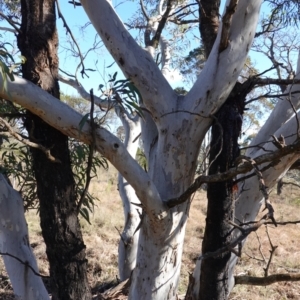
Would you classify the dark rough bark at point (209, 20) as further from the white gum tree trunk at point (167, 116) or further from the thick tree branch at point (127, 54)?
the thick tree branch at point (127, 54)

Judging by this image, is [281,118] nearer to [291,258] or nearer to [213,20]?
[213,20]

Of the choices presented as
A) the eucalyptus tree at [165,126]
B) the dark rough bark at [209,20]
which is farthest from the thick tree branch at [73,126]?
the dark rough bark at [209,20]

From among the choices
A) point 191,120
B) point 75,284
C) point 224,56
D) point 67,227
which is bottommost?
point 75,284

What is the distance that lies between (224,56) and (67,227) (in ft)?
3.59

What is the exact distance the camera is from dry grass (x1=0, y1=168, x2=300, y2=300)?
4.72 m

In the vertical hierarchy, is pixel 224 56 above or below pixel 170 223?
above

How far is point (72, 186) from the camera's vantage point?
6.70 feet

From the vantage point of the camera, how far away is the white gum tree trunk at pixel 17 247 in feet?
7.30

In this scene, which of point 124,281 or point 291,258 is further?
point 291,258

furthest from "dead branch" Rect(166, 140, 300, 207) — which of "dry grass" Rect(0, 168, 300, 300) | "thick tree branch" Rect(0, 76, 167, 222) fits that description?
"dry grass" Rect(0, 168, 300, 300)

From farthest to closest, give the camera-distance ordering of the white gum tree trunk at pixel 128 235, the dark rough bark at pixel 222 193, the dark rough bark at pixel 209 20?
the white gum tree trunk at pixel 128 235 → the dark rough bark at pixel 209 20 → the dark rough bark at pixel 222 193

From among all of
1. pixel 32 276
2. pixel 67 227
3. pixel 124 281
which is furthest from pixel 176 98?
pixel 124 281

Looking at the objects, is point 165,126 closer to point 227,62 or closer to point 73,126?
point 227,62

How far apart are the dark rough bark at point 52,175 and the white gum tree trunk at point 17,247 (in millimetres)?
288
